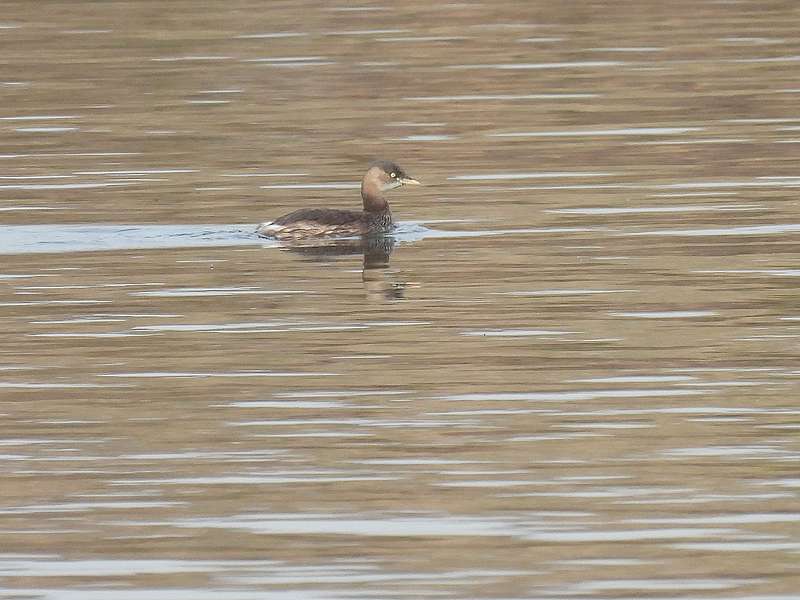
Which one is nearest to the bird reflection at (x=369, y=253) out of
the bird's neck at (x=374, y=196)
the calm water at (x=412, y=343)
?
the calm water at (x=412, y=343)

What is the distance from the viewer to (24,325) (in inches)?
526

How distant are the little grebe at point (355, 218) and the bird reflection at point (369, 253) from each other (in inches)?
2.8

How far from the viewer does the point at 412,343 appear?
41.3 feet

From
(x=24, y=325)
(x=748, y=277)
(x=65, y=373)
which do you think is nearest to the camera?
(x=65, y=373)

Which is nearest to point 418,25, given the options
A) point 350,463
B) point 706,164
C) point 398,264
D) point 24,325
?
point 706,164

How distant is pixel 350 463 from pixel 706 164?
10.8m

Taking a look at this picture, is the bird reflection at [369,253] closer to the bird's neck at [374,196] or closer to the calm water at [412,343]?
the calm water at [412,343]

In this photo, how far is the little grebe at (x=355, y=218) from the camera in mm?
16812

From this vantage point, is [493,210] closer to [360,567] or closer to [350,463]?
[350,463]

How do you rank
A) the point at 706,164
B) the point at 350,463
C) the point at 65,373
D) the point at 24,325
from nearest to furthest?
the point at 350,463, the point at 65,373, the point at 24,325, the point at 706,164

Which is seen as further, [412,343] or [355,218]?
[355,218]

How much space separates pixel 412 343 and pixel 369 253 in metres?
4.54

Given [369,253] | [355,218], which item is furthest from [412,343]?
[355,218]

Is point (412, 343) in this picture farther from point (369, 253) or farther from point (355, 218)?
point (355, 218)
